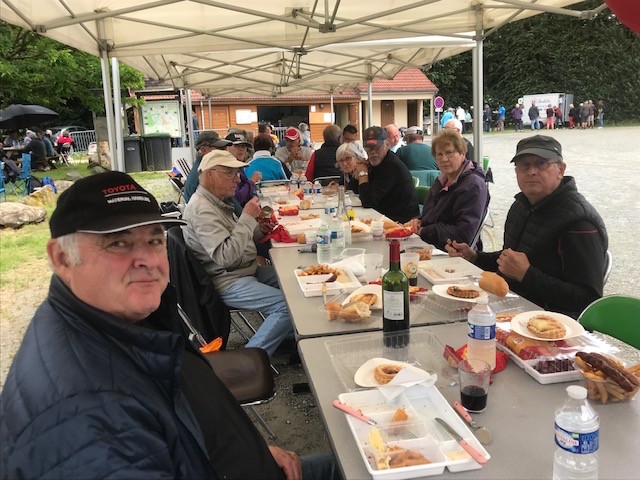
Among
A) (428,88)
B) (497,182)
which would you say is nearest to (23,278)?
(497,182)

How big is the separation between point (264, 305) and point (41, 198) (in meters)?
10.3

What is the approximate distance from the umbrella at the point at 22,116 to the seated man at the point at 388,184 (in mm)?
15299

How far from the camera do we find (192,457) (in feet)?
4.00

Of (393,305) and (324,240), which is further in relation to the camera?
(324,240)

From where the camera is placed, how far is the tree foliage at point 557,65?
122 ft

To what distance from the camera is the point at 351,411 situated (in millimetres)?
1509

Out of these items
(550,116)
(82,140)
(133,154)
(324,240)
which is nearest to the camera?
(324,240)

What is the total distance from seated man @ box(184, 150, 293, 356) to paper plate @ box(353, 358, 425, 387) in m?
1.68

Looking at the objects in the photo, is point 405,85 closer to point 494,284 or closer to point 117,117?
point 117,117

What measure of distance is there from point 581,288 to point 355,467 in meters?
1.71

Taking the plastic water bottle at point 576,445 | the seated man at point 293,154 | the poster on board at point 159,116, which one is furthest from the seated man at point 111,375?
the poster on board at point 159,116

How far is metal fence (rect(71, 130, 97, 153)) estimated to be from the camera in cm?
2781

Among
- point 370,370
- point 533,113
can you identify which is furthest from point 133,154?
point 533,113

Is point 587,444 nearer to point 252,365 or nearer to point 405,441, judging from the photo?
point 405,441
